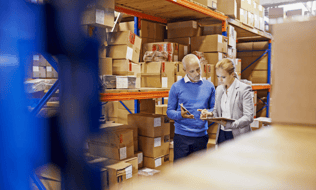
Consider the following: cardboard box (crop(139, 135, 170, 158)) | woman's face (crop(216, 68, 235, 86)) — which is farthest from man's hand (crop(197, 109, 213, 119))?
cardboard box (crop(139, 135, 170, 158))

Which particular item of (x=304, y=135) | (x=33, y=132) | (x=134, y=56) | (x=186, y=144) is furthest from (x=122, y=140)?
(x=304, y=135)

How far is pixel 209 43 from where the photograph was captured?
4402mm

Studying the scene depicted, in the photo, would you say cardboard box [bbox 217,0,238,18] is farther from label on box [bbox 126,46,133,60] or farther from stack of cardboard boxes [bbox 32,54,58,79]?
stack of cardboard boxes [bbox 32,54,58,79]

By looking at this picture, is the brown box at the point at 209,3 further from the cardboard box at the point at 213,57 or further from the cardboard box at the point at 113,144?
the cardboard box at the point at 113,144

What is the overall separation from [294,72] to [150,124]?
2748 mm

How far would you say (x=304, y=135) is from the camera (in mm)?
733

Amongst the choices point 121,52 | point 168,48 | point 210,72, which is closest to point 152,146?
point 121,52

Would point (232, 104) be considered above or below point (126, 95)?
below

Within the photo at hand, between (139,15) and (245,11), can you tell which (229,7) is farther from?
(139,15)

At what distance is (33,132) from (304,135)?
5.71ft

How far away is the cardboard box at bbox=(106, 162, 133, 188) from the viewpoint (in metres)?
2.67

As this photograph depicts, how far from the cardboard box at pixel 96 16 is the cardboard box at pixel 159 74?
142 centimetres

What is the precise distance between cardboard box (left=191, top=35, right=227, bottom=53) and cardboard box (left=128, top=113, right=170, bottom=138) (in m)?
1.57

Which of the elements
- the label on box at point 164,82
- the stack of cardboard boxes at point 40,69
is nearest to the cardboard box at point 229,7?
the label on box at point 164,82
